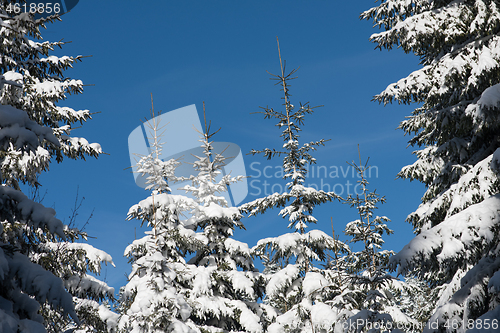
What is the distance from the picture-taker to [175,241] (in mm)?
15383

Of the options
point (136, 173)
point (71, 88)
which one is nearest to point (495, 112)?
point (71, 88)

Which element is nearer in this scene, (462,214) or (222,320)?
(462,214)

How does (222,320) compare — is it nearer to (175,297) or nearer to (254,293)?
(254,293)

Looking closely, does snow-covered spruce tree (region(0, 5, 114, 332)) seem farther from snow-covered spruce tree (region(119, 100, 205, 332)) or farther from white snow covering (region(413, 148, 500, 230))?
white snow covering (region(413, 148, 500, 230))

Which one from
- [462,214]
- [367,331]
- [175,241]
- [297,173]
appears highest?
[297,173]

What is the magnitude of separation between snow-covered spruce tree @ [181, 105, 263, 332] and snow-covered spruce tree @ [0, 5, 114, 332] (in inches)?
162

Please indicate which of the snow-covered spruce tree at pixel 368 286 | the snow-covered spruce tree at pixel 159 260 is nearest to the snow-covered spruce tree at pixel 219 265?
the snow-covered spruce tree at pixel 159 260

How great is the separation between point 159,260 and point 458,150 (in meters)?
9.37

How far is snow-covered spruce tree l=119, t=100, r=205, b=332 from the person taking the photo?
11.9m

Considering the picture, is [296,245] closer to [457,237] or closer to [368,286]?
[368,286]

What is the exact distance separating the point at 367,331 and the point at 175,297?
22.2 feet

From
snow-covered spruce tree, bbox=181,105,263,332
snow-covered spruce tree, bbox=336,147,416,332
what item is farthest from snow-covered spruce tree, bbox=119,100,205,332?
snow-covered spruce tree, bbox=336,147,416,332

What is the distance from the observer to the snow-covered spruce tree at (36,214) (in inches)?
203

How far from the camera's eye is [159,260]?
489 inches
